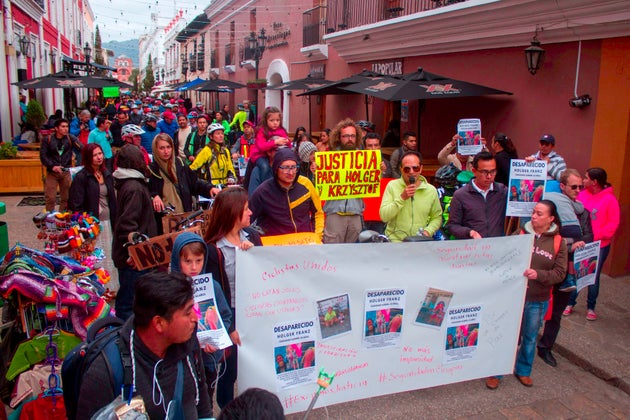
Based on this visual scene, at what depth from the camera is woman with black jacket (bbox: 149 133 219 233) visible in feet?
18.8

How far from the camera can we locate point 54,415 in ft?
10.1

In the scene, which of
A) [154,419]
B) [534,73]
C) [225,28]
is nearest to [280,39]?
[225,28]

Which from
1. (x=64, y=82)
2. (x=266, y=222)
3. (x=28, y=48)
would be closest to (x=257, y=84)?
(x=28, y=48)

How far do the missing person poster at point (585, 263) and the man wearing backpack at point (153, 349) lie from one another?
155 inches

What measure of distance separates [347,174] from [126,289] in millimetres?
2357

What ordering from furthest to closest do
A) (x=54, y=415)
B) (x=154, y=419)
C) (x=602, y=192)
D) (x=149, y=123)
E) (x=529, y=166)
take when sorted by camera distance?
(x=149, y=123) → (x=602, y=192) → (x=529, y=166) → (x=54, y=415) → (x=154, y=419)

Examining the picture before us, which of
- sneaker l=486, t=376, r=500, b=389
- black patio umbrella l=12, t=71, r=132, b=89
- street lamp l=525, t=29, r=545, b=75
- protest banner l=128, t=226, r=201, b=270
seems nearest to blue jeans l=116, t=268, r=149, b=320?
protest banner l=128, t=226, r=201, b=270

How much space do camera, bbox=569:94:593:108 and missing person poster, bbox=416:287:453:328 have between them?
493 centimetres

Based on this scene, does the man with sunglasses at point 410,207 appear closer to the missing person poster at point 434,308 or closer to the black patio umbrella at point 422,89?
the missing person poster at point 434,308

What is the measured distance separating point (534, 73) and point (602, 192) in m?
3.21

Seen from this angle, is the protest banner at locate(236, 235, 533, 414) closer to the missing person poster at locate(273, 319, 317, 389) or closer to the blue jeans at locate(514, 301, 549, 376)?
the missing person poster at locate(273, 319, 317, 389)

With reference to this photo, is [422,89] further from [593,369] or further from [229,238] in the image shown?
[229,238]

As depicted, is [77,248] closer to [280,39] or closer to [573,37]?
[573,37]

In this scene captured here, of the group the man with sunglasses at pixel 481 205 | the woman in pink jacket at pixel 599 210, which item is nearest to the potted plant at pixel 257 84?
the woman in pink jacket at pixel 599 210
